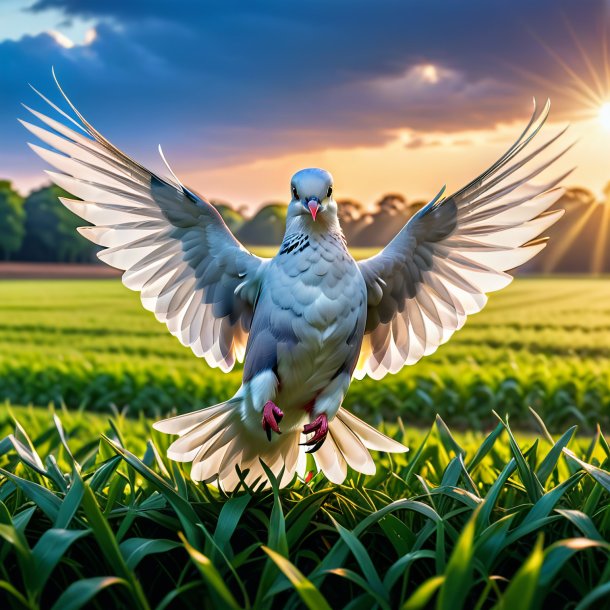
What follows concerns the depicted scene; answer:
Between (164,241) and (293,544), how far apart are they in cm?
124

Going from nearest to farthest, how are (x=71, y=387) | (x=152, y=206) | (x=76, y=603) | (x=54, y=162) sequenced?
(x=76, y=603) < (x=54, y=162) < (x=152, y=206) < (x=71, y=387)

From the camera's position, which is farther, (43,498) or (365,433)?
(365,433)

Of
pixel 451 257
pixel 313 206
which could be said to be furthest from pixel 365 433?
pixel 313 206

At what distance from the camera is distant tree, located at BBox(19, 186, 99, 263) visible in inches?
1740

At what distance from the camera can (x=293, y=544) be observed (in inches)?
85.2

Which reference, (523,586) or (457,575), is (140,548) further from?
(523,586)

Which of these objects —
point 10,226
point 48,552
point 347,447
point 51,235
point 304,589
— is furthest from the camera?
point 10,226

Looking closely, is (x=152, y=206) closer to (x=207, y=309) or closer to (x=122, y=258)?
(x=122, y=258)

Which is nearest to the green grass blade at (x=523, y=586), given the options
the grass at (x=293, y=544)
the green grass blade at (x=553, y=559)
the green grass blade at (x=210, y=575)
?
the grass at (x=293, y=544)

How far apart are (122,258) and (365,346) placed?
102 centimetres

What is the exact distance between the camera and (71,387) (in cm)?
758

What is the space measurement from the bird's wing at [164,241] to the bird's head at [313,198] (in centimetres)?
32

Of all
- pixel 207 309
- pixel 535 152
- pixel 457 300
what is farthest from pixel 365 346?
pixel 535 152

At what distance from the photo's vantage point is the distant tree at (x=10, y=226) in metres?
49.5
